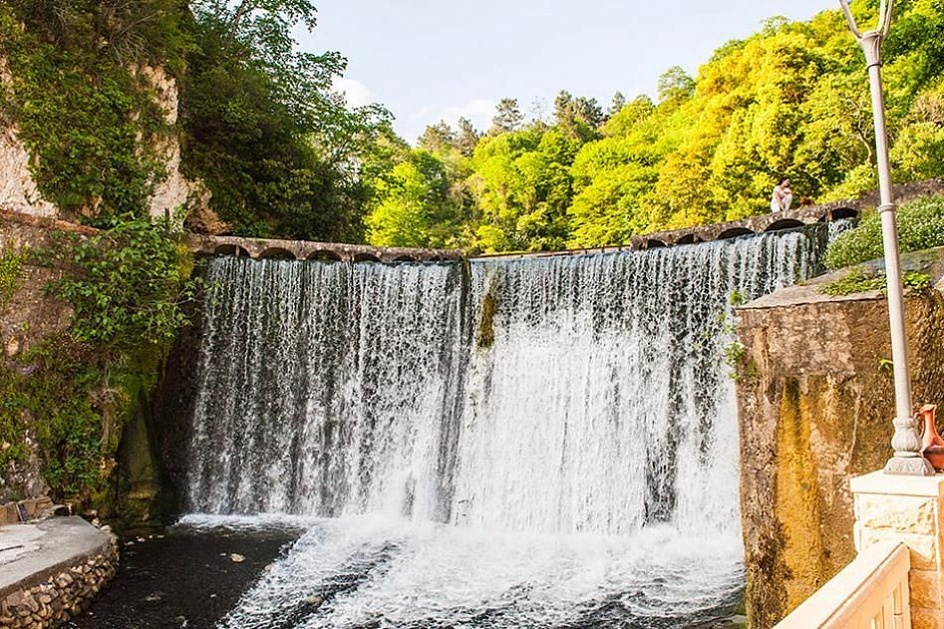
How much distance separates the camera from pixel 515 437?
11234 millimetres

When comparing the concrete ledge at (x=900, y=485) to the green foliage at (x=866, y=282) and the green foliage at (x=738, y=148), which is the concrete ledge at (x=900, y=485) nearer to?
the green foliage at (x=866, y=282)

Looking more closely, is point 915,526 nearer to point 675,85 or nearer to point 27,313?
point 27,313

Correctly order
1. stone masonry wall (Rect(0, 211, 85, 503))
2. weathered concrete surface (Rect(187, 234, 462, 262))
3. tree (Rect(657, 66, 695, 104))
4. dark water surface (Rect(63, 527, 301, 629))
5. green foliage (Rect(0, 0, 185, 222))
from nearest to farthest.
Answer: dark water surface (Rect(63, 527, 301, 629))
stone masonry wall (Rect(0, 211, 85, 503))
green foliage (Rect(0, 0, 185, 222))
weathered concrete surface (Rect(187, 234, 462, 262))
tree (Rect(657, 66, 695, 104))

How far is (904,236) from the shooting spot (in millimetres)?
7344

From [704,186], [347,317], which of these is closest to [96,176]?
[347,317]

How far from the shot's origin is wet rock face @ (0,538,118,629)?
22.0 feet

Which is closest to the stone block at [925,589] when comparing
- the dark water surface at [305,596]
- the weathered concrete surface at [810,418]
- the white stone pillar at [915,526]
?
the white stone pillar at [915,526]

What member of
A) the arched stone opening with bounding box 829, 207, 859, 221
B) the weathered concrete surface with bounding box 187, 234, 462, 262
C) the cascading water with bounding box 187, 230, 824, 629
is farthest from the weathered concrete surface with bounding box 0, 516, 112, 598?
the arched stone opening with bounding box 829, 207, 859, 221

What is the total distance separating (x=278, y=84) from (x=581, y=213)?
614 inches

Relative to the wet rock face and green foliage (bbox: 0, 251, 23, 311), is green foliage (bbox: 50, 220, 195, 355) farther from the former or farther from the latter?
the wet rock face

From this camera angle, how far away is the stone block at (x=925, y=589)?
3484mm

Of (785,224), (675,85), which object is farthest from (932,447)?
(675,85)

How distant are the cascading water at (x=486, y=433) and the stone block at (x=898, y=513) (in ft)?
12.7

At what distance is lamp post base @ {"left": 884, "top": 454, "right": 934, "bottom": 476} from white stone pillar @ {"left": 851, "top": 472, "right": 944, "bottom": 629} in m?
0.05
